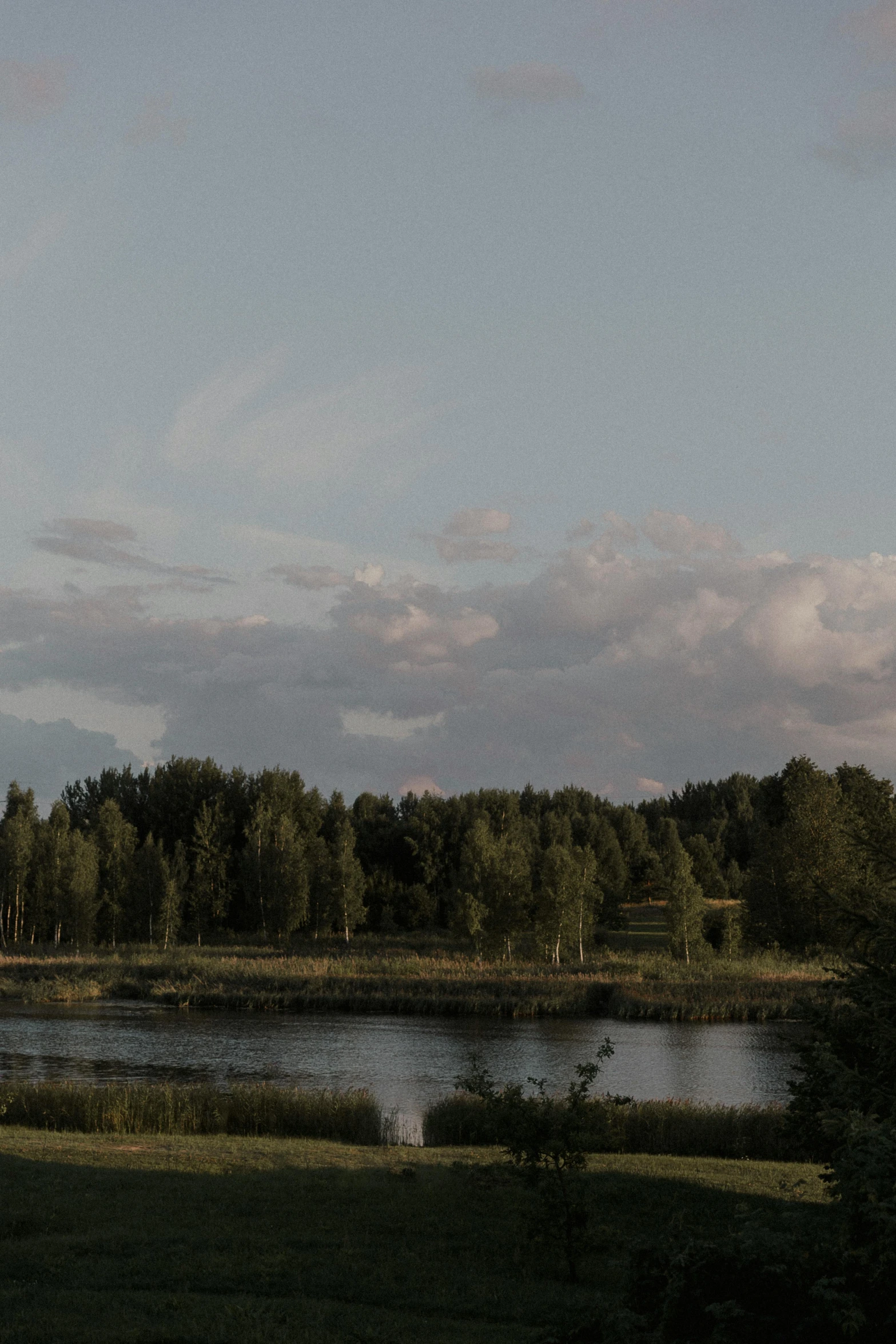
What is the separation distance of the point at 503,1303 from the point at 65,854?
83.7 m

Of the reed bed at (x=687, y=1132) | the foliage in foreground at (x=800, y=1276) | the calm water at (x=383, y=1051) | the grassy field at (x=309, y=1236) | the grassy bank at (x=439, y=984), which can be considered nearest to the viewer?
the foliage in foreground at (x=800, y=1276)

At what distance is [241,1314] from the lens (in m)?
10.8

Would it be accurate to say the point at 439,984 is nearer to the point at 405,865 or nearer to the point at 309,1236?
the point at 309,1236

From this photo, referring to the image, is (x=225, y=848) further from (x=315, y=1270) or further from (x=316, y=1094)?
(x=315, y=1270)

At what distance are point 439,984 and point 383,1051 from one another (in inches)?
762

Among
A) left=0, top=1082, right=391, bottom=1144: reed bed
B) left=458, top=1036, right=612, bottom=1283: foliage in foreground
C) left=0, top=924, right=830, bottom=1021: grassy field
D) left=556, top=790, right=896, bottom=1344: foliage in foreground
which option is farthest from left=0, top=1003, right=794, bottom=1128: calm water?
left=556, top=790, right=896, bottom=1344: foliage in foreground

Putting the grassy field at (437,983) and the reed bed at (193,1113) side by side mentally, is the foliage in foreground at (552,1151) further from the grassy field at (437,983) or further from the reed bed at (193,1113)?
the grassy field at (437,983)

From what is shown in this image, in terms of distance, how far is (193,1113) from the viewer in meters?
23.7

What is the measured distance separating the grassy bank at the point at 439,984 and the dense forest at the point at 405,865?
13.3ft

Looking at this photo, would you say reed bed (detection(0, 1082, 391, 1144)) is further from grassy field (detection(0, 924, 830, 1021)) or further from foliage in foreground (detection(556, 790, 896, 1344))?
grassy field (detection(0, 924, 830, 1021))

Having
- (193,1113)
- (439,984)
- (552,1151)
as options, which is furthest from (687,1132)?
(439,984)

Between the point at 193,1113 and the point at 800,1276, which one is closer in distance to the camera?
the point at 800,1276

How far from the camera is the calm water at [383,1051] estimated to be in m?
34.1

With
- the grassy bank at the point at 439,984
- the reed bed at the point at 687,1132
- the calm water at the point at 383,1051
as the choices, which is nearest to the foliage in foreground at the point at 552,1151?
the reed bed at the point at 687,1132
